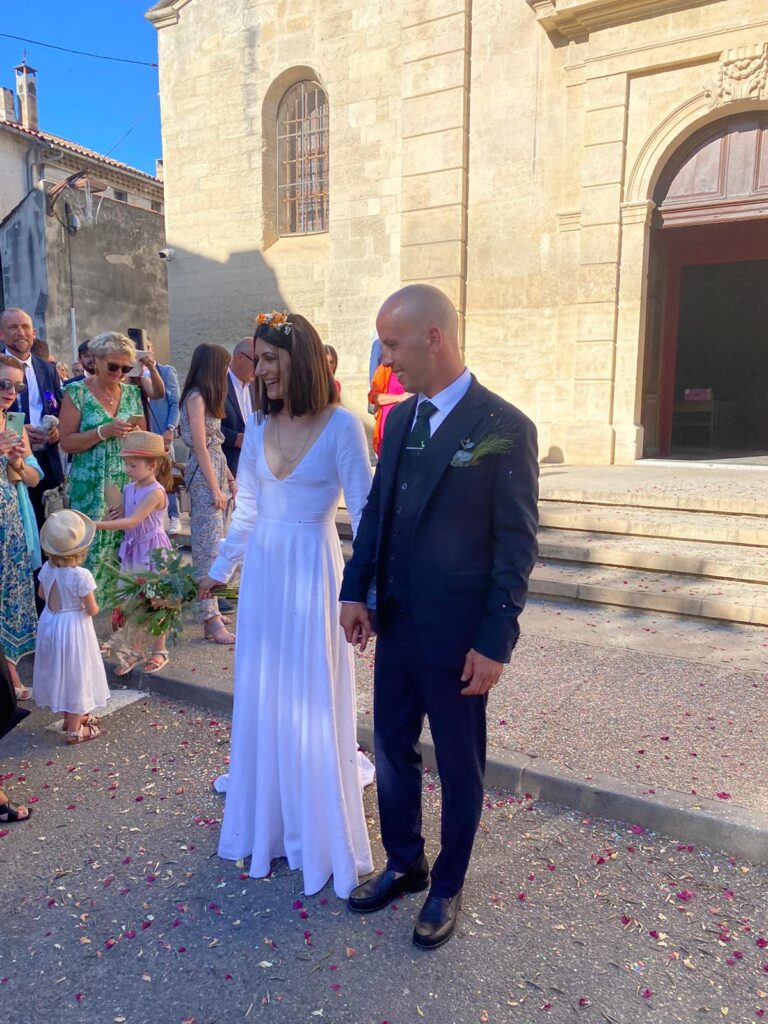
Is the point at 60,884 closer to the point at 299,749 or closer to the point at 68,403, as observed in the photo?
the point at 299,749

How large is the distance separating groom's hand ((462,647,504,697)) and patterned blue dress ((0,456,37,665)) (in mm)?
3282

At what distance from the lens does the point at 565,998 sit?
7.47 ft

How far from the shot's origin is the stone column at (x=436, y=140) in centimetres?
1113

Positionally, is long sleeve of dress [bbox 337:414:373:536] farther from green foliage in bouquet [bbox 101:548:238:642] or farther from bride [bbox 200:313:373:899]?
green foliage in bouquet [bbox 101:548:238:642]

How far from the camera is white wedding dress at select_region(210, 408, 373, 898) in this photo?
9.21 feet

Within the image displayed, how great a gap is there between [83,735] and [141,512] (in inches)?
56.5

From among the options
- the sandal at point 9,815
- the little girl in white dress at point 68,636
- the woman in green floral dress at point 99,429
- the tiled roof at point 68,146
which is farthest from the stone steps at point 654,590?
the tiled roof at point 68,146

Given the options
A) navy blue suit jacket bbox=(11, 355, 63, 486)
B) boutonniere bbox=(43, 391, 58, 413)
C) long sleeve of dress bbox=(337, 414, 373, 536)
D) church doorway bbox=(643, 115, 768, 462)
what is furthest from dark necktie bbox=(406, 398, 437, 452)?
church doorway bbox=(643, 115, 768, 462)

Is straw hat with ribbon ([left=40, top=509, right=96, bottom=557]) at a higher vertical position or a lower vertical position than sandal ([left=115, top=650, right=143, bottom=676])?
higher

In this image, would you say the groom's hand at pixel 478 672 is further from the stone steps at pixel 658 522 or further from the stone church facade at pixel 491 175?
the stone church facade at pixel 491 175

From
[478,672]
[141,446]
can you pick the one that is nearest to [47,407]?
[141,446]

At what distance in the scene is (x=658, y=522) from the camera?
6.79 metres

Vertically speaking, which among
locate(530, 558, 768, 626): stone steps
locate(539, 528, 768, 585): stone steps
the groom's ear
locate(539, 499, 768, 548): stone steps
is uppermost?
the groom's ear

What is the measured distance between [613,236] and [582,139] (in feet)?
4.79
